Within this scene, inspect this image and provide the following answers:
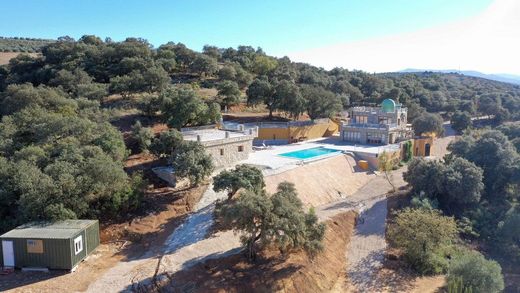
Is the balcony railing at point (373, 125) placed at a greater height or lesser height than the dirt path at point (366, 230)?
greater

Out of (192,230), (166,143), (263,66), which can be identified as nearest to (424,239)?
(192,230)

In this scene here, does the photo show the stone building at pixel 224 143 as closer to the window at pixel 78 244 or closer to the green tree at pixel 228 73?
the window at pixel 78 244

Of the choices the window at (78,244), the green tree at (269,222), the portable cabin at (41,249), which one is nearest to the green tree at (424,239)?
the green tree at (269,222)

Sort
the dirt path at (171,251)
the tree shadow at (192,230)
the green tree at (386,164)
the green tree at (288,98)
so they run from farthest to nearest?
the green tree at (288,98) → the green tree at (386,164) → the tree shadow at (192,230) → the dirt path at (171,251)

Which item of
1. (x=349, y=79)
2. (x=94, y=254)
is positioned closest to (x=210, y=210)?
(x=94, y=254)

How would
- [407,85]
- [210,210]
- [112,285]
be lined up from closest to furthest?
1. [112,285]
2. [210,210]
3. [407,85]

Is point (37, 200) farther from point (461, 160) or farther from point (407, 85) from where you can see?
point (407, 85)

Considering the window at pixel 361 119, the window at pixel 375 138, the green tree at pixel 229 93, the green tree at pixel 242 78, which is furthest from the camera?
the green tree at pixel 242 78
